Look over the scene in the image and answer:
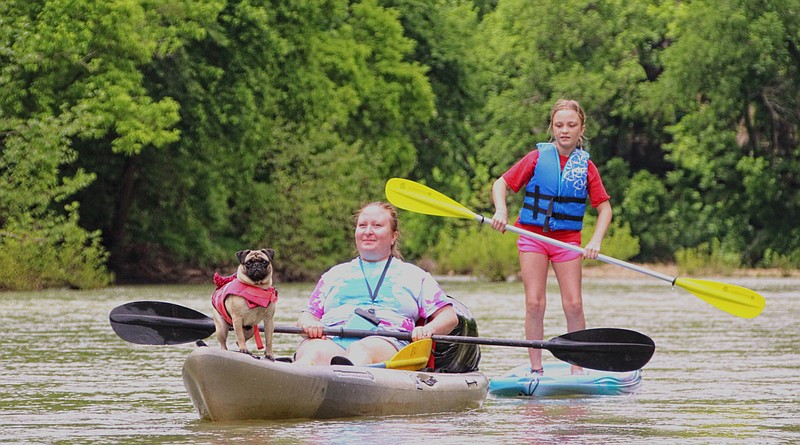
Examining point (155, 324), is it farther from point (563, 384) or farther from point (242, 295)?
point (563, 384)

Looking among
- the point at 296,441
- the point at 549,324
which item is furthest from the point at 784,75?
the point at 296,441

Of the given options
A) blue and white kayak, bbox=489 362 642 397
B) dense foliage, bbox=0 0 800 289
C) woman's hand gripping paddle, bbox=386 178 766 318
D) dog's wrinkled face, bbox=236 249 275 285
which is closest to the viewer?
dog's wrinkled face, bbox=236 249 275 285

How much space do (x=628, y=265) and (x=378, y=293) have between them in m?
2.04

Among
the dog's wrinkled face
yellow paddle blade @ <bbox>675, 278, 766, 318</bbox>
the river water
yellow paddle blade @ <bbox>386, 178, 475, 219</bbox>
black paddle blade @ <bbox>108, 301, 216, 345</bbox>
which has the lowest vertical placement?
the river water

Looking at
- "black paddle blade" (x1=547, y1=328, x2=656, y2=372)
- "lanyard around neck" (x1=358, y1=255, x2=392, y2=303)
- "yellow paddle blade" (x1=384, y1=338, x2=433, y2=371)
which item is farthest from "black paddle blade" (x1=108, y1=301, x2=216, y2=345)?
"black paddle blade" (x1=547, y1=328, x2=656, y2=372)

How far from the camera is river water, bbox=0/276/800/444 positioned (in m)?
7.95

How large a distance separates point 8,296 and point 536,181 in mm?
16131

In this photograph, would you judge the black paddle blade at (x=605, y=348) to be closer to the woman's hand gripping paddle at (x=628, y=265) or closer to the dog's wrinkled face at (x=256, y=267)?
the woman's hand gripping paddle at (x=628, y=265)

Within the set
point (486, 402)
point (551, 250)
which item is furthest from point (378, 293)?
point (551, 250)

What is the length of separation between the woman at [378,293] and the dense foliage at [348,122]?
19.2 metres

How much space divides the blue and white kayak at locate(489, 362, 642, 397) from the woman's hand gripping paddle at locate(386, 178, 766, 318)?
0.64 meters

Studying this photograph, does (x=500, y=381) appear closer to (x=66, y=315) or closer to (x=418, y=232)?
(x=66, y=315)

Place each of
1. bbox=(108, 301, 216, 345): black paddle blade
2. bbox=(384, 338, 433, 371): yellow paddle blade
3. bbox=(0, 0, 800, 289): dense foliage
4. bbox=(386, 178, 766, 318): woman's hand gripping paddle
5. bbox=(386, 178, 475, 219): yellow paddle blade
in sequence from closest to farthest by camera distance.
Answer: bbox=(384, 338, 433, 371): yellow paddle blade < bbox=(108, 301, 216, 345): black paddle blade < bbox=(386, 178, 766, 318): woman's hand gripping paddle < bbox=(386, 178, 475, 219): yellow paddle blade < bbox=(0, 0, 800, 289): dense foliage

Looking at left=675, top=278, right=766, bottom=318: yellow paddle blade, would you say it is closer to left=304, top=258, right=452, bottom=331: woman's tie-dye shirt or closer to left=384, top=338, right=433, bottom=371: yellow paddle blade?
left=304, top=258, right=452, bottom=331: woman's tie-dye shirt
